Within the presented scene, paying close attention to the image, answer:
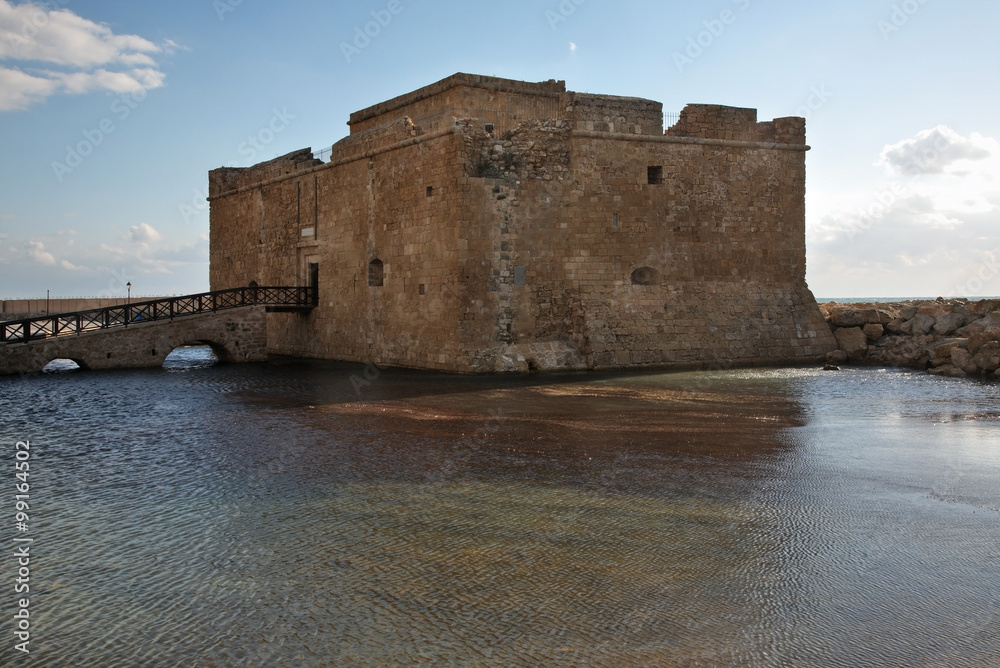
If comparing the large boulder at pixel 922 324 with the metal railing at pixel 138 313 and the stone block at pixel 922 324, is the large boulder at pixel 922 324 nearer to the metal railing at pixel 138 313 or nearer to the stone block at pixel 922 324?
the stone block at pixel 922 324

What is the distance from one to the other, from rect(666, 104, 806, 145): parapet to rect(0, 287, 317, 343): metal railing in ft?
34.1

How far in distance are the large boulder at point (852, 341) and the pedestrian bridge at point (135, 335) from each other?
13453mm

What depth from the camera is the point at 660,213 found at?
1653cm

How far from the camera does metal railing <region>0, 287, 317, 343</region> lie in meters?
15.2

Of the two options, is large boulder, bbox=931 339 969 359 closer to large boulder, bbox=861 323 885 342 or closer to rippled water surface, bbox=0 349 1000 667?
large boulder, bbox=861 323 885 342

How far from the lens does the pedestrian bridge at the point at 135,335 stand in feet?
48.8

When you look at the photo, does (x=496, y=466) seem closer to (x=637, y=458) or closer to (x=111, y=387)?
(x=637, y=458)

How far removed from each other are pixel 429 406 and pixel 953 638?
25.3 ft

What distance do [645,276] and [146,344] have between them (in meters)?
11.1

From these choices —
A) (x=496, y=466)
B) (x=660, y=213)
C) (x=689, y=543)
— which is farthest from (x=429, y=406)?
(x=660, y=213)

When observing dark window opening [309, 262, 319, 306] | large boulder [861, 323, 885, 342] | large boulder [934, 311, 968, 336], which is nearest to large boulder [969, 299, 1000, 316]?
large boulder [934, 311, 968, 336]

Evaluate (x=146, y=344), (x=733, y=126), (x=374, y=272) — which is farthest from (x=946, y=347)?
(x=146, y=344)

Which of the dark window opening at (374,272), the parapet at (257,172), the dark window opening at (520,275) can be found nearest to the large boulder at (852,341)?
the dark window opening at (520,275)

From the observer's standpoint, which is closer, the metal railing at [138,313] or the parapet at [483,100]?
the metal railing at [138,313]
